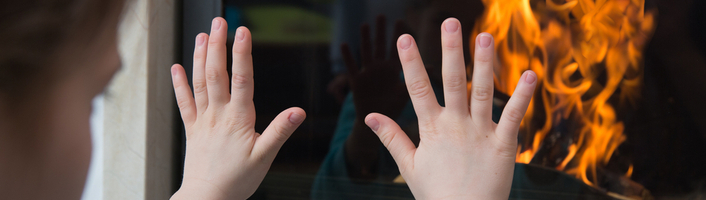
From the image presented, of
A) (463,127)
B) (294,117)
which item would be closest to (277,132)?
(294,117)

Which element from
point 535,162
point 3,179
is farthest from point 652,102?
point 3,179

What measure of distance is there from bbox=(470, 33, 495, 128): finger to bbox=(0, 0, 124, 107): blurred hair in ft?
2.51

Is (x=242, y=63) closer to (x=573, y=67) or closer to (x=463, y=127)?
(x=463, y=127)

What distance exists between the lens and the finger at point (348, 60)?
2.95ft

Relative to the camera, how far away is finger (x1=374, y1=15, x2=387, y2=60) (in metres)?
0.88

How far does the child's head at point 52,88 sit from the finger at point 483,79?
77 cm

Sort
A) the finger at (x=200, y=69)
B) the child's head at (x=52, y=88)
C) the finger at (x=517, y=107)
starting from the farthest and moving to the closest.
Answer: the child's head at (x=52, y=88), the finger at (x=200, y=69), the finger at (x=517, y=107)

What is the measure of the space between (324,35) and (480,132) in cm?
55

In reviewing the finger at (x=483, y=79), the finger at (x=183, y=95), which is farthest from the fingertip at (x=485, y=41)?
the finger at (x=183, y=95)

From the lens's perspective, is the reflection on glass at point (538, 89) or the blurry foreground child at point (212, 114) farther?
the reflection on glass at point (538, 89)

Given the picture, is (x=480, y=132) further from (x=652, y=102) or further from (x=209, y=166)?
(x=652, y=102)

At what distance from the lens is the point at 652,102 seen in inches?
31.1

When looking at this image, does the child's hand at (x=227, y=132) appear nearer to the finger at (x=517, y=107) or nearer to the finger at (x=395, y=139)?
the finger at (x=395, y=139)

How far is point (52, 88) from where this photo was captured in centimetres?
83
